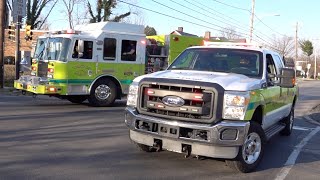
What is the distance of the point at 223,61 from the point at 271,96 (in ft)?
Result: 3.54

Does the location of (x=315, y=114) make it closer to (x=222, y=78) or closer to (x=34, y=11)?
(x=222, y=78)

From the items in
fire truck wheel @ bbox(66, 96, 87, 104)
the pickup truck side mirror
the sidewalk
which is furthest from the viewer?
fire truck wheel @ bbox(66, 96, 87, 104)

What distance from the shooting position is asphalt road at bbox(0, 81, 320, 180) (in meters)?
6.44

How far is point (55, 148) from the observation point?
25.7ft

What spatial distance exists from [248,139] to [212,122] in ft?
2.64

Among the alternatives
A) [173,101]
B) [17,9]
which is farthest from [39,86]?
[17,9]

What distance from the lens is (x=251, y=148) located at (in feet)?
22.9

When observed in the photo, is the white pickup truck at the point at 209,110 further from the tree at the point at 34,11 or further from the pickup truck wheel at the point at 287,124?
the tree at the point at 34,11

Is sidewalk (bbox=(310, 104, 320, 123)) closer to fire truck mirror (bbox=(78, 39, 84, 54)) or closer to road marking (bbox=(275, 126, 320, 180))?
road marking (bbox=(275, 126, 320, 180))

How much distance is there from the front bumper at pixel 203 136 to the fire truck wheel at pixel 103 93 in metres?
8.01

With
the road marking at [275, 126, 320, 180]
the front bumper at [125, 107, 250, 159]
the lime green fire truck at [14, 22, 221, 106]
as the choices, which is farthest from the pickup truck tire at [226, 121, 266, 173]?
the lime green fire truck at [14, 22, 221, 106]

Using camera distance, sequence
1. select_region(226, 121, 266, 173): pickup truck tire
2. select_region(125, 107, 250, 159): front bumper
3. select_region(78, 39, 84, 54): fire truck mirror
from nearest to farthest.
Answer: select_region(125, 107, 250, 159): front bumper
select_region(226, 121, 266, 173): pickup truck tire
select_region(78, 39, 84, 54): fire truck mirror

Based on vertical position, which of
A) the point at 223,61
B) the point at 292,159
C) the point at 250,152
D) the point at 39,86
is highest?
the point at 223,61

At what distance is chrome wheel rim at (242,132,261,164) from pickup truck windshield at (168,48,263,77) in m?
1.19
